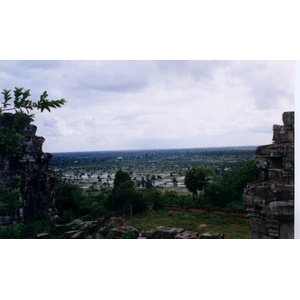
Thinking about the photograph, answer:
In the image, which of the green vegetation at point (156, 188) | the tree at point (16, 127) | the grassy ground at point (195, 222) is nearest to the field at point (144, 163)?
the green vegetation at point (156, 188)

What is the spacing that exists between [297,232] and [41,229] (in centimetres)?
384

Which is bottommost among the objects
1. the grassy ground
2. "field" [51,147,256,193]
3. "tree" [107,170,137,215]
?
the grassy ground

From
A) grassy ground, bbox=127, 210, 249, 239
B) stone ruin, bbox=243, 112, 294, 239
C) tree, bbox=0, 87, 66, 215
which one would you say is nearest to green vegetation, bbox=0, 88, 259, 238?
grassy ground, bbox=127, 210, 249, 239

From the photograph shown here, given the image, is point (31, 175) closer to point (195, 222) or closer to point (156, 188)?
point (156, 188)

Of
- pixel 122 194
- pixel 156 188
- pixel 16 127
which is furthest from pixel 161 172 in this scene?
pixel 16 127

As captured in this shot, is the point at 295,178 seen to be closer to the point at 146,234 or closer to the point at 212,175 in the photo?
the point at 212,175

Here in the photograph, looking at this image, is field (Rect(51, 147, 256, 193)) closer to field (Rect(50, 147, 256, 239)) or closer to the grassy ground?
field (Rect(50, 147, 256, 239))

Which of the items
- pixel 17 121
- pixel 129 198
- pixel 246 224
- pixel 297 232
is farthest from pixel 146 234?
pixel 17 121

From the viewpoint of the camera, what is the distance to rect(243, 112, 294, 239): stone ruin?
4551 millimetres

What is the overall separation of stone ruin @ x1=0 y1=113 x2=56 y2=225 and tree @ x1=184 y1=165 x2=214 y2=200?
245 cm

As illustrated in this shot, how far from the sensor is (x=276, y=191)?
459 centimetres

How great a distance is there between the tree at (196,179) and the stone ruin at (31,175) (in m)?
2.45

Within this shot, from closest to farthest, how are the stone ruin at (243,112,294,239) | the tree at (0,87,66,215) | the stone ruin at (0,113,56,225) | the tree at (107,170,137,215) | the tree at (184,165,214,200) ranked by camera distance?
the tree at (0,87,66,215), the stone ruin at (243,112,294,239), the stone ruin at (0,113,56,225), the tree at (107,170,137,215), the tree at (184,165,214,200)

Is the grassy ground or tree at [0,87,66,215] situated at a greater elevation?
tree at [0,87,66,215]
